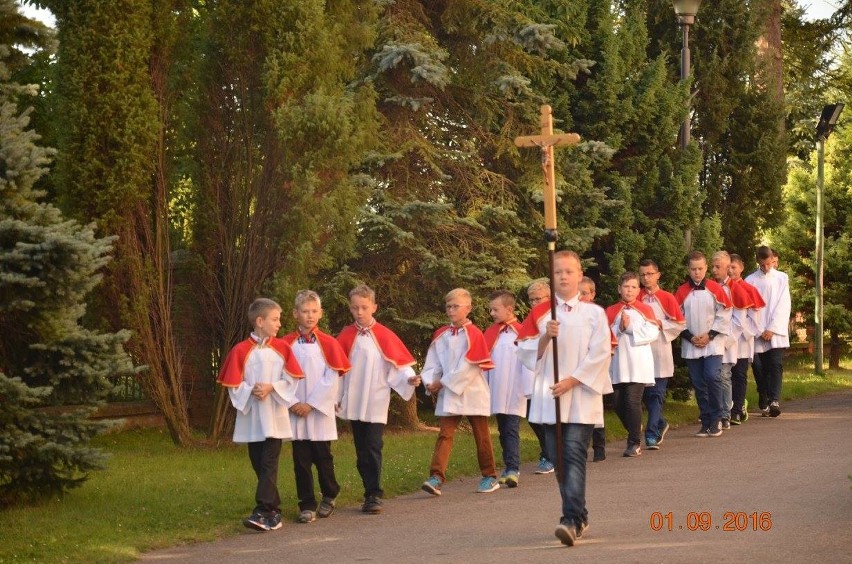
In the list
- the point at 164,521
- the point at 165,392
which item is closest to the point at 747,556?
the point at 164,521

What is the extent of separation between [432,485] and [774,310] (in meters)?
8.19

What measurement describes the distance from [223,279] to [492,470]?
4.51 metres

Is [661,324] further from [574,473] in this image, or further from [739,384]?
[574,473]

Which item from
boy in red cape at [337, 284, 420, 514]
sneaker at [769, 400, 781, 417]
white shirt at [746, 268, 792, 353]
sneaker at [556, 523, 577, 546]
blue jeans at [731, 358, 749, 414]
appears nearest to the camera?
sneaker at [556, 523, 577, 546]

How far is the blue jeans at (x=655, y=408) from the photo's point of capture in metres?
15.9

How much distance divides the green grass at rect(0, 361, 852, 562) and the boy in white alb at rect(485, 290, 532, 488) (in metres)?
0.80

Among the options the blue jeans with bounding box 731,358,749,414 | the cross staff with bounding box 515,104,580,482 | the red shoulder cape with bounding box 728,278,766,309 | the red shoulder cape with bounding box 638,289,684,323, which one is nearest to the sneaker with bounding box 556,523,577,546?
the cross staff with bounding box 515,104,580,482

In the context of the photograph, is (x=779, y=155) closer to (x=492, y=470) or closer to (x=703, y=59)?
(x=703, y=59)

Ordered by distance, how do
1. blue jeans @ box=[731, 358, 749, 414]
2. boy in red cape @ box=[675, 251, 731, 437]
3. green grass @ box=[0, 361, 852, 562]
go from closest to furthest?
1. green grass @ box=[0, 361, 852, 562]
2. boy in red cape @ box=[675, 251, 731, 437]
3. blue jeans @ box=[731, 358, 749, 414]

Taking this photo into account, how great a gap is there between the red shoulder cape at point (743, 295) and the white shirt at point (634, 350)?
9.00 ft

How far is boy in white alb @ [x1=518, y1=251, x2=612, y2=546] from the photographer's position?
980 centimetres

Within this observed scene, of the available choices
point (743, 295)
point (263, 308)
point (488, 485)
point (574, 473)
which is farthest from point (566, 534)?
point (743, 295)

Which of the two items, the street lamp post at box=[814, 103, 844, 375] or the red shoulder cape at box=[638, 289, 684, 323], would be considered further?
the street lamp post at box=[814, 103, 844, 375]
